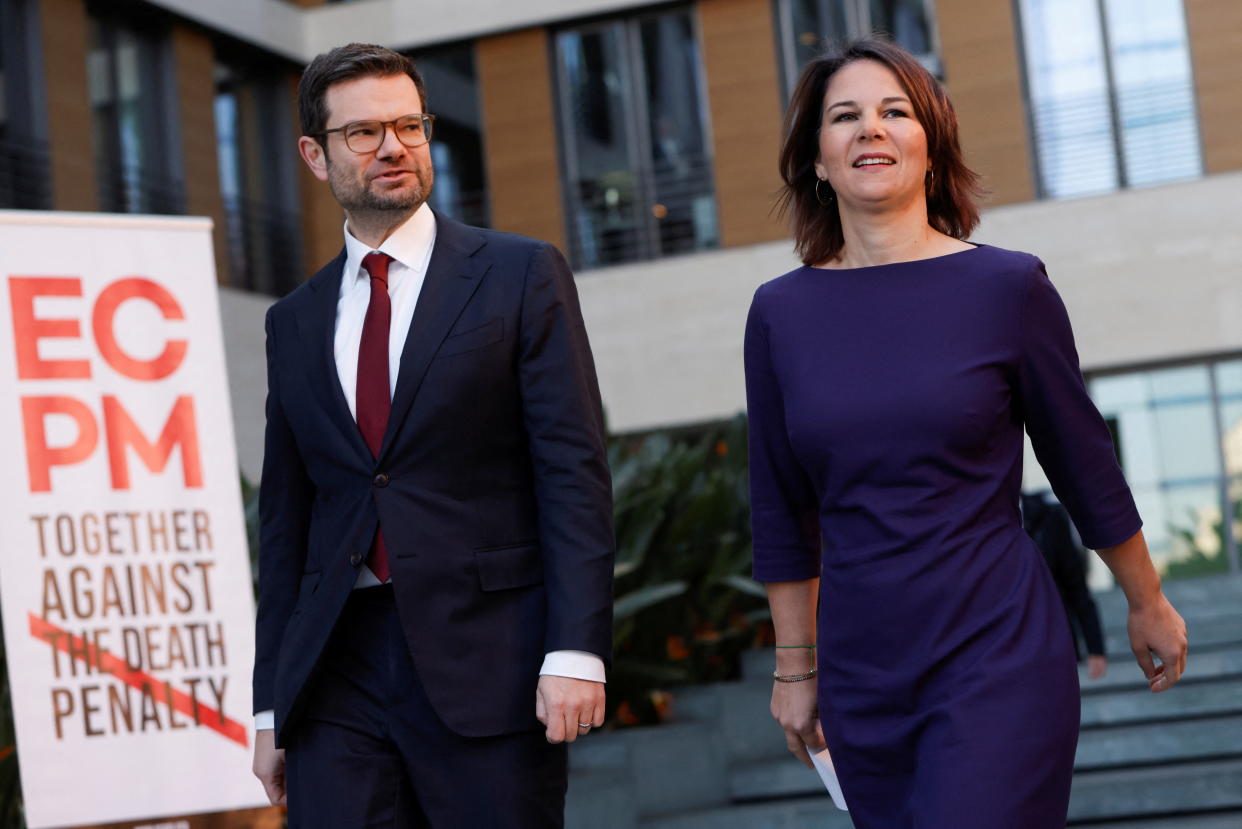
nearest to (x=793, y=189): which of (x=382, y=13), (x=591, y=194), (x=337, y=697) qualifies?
(x=337, y=697)

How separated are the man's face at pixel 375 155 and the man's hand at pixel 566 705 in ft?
2.64

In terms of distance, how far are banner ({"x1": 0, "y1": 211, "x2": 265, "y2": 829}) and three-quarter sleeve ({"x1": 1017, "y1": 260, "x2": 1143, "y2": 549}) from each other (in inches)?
104

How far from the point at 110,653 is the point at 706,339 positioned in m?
9.87

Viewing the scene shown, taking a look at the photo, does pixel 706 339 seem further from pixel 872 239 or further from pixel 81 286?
pixel 872 239

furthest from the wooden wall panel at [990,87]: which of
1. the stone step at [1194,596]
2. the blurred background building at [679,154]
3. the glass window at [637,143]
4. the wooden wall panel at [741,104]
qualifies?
the stone step at [1194,596]

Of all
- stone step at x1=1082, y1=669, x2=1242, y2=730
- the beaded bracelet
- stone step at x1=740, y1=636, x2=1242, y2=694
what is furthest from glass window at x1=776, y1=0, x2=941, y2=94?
the beaded bracelet

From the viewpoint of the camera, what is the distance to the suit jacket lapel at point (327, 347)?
251cm

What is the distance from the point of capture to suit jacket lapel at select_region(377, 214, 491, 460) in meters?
2.47

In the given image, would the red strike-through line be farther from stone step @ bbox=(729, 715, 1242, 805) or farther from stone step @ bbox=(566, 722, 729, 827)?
stone step @ bbox=(729, 715, 1242, 805)

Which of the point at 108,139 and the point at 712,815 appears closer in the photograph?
the point at 712,815

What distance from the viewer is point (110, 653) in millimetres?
4207

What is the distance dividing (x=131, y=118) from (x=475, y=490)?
38.3ft

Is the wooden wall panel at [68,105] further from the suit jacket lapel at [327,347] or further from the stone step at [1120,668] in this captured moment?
the suit jacket lapel at [327,347]

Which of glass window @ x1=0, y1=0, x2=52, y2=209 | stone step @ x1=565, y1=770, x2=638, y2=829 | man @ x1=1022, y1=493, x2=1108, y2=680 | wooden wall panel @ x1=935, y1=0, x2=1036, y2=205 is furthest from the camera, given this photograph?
wooden wall panel @ x1=935, y1=0, x2=1036, y2=205
